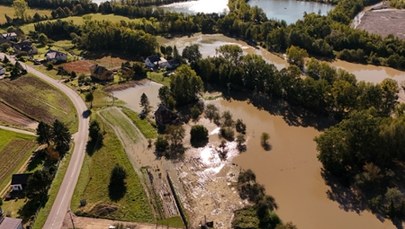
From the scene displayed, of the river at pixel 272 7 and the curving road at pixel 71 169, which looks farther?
the river at pixel 272 7

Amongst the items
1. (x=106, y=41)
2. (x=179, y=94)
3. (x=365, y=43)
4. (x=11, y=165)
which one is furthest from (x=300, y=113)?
(x=106, y=41)

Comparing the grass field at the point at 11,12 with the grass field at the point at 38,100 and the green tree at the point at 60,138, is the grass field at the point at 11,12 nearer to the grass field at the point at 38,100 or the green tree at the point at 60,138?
the grass field at the point at 38,100

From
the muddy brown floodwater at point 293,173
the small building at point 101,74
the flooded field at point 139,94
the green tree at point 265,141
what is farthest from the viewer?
the small building at point 101,74

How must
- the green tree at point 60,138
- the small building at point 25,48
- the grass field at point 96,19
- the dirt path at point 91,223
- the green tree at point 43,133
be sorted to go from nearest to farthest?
the dirt path at point 91,223 < the green tree at point 43,133 < the green tree at point 60,138 < the small building at point 25,48 < the grass field at point 96,19

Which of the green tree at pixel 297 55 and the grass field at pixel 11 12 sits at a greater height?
the grass field at pixel 11 12

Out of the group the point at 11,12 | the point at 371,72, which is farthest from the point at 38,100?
the point at 11,12

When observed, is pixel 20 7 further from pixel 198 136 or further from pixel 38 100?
pixel 198 136

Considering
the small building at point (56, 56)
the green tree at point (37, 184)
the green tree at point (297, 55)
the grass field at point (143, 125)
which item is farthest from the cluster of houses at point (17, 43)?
the green tree at point (297, 55)

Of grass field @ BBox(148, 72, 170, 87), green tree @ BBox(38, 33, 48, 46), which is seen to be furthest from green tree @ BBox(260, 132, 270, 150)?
green tree @ BBox(38, 33, 48, 46)
